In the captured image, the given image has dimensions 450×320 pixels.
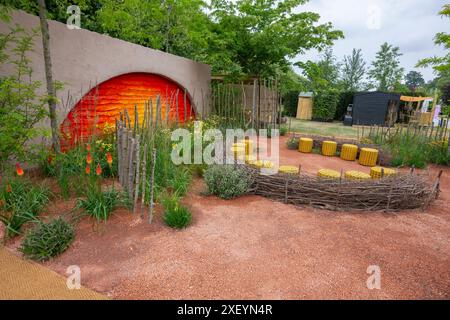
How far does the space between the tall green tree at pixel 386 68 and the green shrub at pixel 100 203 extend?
3148 centimetres

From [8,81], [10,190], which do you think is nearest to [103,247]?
[10,190]

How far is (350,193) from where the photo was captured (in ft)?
12.2

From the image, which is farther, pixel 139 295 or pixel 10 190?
pixel 10 190

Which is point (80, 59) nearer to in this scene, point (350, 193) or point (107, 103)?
point (107, 103)

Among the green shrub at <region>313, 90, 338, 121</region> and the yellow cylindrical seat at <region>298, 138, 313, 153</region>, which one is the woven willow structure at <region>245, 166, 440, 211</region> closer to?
the yellow cylindrical seat at <region>298, 138, 313, 153</region>

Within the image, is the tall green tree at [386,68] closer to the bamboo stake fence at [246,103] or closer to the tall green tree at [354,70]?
the tall green tree at [354,70]

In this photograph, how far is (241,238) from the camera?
2941 millimetres

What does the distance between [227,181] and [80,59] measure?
319cm

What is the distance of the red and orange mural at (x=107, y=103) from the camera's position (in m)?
4.57

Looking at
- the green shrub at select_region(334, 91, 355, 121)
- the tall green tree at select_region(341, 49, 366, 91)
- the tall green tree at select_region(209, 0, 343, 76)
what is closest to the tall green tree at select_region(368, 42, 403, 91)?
the tall green tree at select_region(341, 49, 366, 91)

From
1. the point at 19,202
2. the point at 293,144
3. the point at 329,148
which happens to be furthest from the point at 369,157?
the point at 19,202

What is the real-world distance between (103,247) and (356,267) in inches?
95.5
